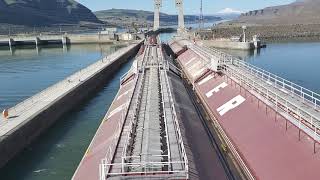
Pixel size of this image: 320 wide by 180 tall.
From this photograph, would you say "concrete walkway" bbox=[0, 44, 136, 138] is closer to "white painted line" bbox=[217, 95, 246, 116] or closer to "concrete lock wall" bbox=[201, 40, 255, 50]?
"white painted line" bbox=[217, 95, 246, 116]

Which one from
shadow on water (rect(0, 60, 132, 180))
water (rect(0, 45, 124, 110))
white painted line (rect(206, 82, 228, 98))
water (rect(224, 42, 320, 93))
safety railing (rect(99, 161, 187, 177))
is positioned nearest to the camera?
safety railing (rect(99, 161, 187, 177))

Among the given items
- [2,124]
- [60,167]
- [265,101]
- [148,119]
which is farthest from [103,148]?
[2,124]

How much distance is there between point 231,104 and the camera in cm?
3300

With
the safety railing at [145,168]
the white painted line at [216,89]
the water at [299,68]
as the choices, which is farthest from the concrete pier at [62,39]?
the safety railing at [145,168]

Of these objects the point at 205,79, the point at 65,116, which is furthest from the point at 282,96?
the point at 65,116

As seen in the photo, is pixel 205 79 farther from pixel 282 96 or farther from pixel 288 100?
pixel 288 100

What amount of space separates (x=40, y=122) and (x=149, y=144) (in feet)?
59.3

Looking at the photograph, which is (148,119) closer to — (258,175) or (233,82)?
(258,175)

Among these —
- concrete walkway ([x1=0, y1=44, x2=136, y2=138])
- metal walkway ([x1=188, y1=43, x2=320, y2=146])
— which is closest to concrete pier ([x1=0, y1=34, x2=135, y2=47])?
concrete walkway ([x1=0, y1=44, x2=136, y2=138])

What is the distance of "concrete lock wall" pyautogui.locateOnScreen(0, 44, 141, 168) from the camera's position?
29.8 meters

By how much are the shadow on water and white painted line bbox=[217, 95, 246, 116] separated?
1028cm

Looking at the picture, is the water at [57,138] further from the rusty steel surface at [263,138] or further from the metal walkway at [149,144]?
the rusty steel surface at [263,138]

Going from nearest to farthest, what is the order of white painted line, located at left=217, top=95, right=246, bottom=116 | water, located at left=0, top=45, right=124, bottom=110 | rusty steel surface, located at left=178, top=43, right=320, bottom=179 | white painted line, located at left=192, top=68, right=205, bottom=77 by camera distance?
rusty steel surface, located at left=178, top=43, right=320, bottom=179 < white painted line, located at left=217, top=95, right=246, bottom=116 < white painted line, located at left=192, top=68, right=205, bottom=77 < water, located at left=0, top=45, right=124, bottom=110

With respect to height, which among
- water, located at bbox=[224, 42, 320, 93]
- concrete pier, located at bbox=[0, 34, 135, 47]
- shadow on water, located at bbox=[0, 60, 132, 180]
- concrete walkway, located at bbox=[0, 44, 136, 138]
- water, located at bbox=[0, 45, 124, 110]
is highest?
concrete pier, located at bbox=[0, 34, 135, 47]
